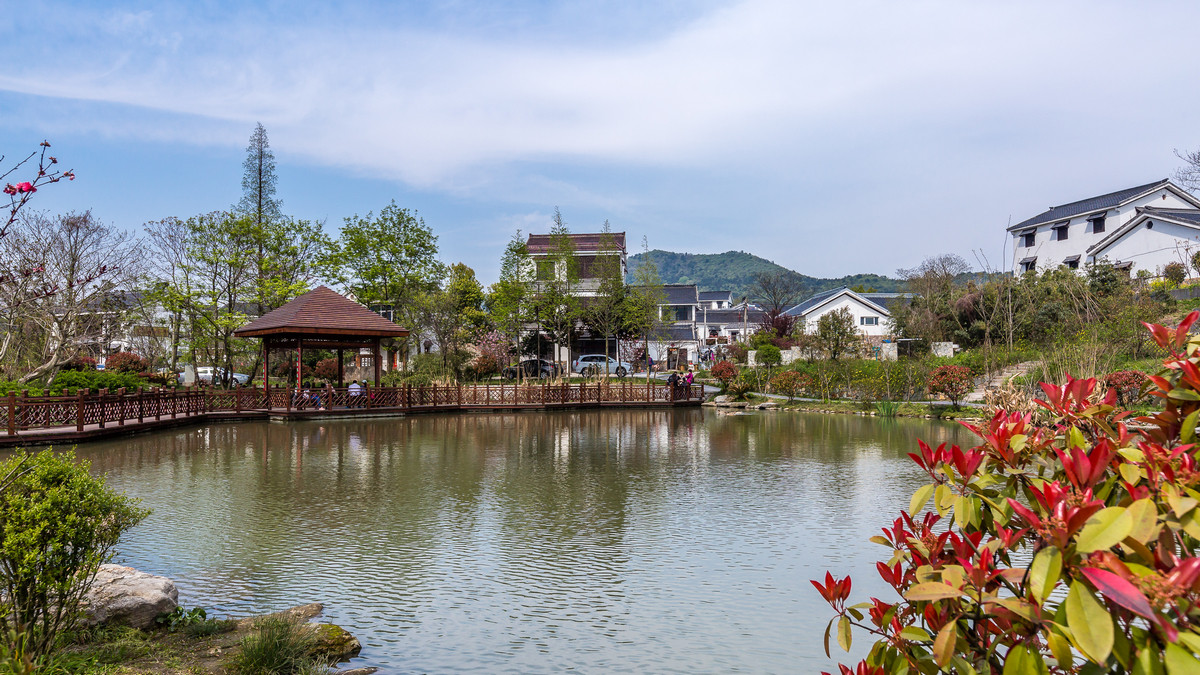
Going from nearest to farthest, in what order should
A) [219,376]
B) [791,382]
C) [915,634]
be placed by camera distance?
A: [915,634], [791,382], [219,376]

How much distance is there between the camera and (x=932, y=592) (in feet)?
5.36

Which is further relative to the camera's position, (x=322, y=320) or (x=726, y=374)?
(x=726, y=374)

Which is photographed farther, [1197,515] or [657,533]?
[657,533]

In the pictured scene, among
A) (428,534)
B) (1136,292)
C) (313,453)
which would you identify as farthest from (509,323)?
(428,534)

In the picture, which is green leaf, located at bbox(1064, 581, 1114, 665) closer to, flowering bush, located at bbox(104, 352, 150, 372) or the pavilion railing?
the pavilion railing

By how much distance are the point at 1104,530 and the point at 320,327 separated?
21.3 metres

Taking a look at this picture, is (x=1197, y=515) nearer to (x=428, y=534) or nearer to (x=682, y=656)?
(x=682, y=656)

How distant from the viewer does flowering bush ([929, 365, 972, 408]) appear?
68.0ft

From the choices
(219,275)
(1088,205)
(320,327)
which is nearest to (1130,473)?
→ (320,327)

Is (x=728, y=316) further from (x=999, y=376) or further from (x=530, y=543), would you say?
(x=530, y=543)

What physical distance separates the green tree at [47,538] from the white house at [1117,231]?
111ft

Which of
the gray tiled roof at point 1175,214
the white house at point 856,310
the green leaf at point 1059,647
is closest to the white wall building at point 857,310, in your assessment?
the white house at point 856,310

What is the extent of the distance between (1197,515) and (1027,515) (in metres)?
0.34

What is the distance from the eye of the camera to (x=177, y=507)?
8.41 m
